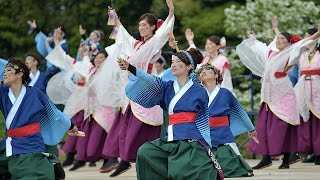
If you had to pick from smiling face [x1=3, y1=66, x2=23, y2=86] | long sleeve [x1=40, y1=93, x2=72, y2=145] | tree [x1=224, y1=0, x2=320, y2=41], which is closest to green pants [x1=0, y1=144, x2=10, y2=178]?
long sleeve [x1=40, y1=93, x2=72, y2=145]

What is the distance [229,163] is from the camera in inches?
407

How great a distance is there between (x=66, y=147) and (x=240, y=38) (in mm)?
6638

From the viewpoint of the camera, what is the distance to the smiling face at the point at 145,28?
413 inches

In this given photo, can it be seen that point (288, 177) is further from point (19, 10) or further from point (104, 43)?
point (19, 10)

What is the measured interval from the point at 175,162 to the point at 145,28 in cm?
241

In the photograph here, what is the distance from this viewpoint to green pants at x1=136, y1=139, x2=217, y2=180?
841 cm

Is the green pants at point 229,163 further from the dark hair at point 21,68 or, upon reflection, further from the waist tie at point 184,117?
the dark hair at point 21,68

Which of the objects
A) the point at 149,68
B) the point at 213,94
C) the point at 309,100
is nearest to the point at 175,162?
the point at 213,94

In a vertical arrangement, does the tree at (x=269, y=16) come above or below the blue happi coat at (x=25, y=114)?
above

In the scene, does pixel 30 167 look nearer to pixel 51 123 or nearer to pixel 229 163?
pixel 51 123

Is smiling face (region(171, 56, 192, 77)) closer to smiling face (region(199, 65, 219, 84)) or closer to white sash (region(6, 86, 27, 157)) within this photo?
white sash (region(6, 86, 27, 157))

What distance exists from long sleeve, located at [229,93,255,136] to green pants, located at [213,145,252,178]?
199 mm

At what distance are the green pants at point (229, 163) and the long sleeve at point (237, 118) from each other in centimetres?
20

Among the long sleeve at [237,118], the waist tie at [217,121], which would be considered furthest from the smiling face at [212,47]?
the waist tie at [217,121]
